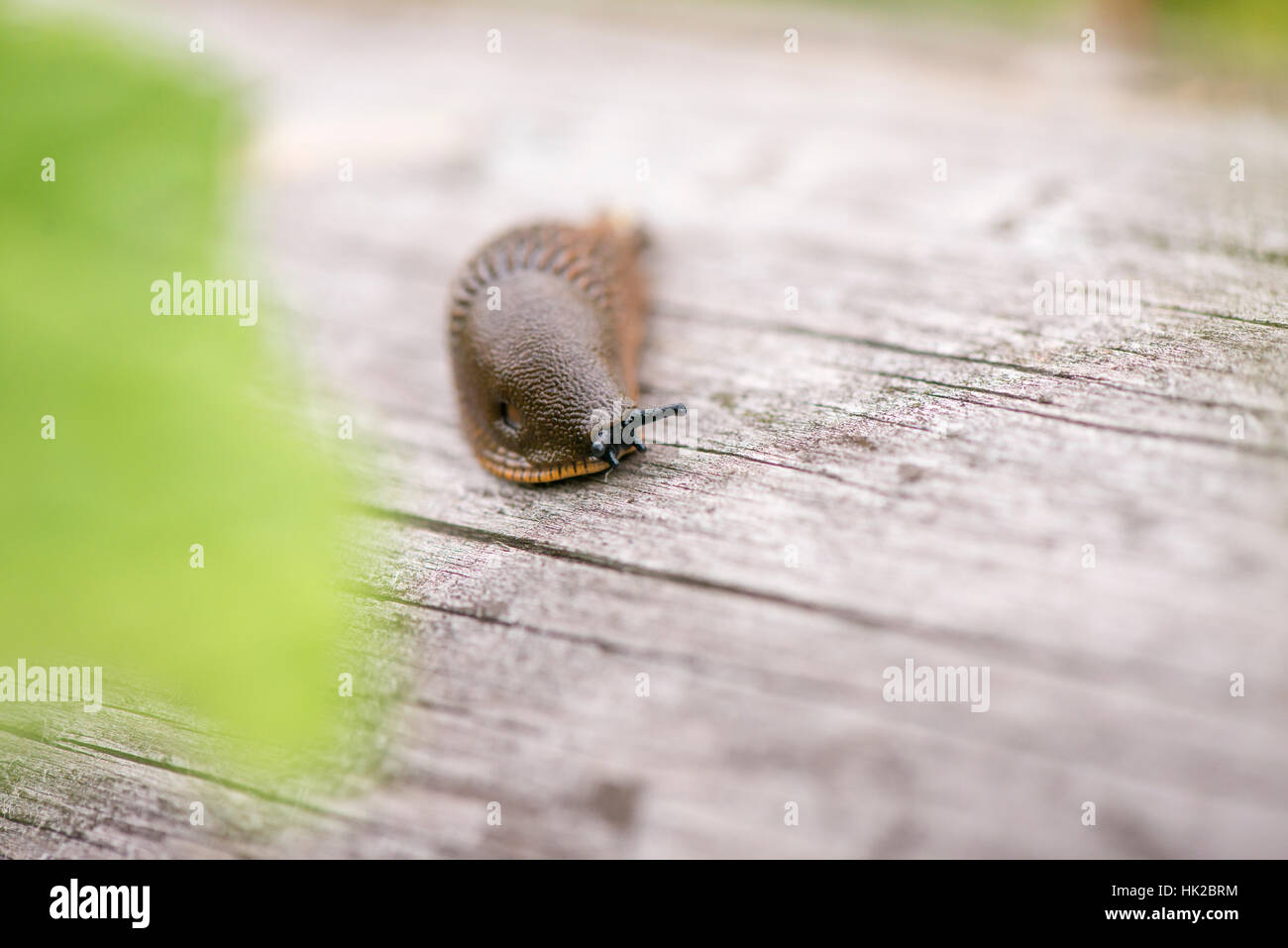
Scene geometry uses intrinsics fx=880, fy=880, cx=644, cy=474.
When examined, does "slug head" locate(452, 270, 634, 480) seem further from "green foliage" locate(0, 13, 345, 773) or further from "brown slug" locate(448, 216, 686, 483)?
"green foliage" locate(0, 13, 345, 773)

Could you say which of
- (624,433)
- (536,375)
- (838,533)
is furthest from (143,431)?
(838,533)

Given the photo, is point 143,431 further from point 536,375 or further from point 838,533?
point 838,533

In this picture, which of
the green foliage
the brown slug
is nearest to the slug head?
the brown slug

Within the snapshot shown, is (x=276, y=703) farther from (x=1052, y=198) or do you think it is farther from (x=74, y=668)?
(x=1052, y=198)

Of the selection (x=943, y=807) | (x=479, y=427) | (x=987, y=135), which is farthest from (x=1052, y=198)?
(x=943, y=807)

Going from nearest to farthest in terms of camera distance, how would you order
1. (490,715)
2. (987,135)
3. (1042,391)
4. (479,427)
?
(490,715)
(1042,391)
(479,427)
(987,135)
